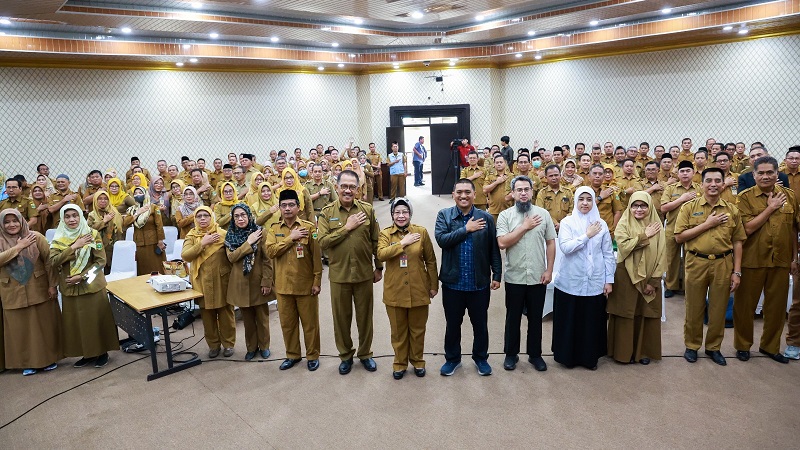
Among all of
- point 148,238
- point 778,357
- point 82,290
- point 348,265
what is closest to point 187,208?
point 148,238

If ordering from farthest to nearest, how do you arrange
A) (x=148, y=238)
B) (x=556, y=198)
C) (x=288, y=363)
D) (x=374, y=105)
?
(x=374, y=105)
(x=148, y=238)
(x=556, y=198)
(x=288, y=363)

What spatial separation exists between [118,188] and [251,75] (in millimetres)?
7179

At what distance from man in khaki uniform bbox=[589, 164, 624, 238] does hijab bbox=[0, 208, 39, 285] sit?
19.5 feet

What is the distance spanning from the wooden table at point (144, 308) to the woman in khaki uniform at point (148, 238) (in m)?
1.83

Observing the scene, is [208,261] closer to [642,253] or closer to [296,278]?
[296,278]

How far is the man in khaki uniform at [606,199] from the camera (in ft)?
20.9

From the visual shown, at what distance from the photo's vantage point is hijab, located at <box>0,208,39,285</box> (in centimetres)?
470

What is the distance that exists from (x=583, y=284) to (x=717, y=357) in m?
1.43

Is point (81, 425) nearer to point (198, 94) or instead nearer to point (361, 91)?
point (198, 94)

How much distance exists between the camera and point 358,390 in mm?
4352

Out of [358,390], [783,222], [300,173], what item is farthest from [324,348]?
[300,173]

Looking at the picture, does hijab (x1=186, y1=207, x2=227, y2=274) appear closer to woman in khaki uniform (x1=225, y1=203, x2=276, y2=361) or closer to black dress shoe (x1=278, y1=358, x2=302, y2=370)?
woman in khaki uniform (x1=225, y1=203, x2=276, y2=361)

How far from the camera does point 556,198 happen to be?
21.8 feet

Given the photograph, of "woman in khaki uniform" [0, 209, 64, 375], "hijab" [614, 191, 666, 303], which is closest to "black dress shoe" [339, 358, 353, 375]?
"hijab" [614, 191, 666, 303]
